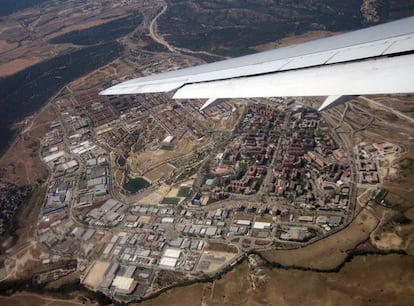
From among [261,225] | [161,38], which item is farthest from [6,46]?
[261,225]

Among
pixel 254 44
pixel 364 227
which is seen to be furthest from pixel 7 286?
pixel 254 44

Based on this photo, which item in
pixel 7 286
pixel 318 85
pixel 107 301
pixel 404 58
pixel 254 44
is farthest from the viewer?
pixel 254 44

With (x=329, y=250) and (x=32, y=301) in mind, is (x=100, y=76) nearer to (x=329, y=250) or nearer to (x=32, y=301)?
(x=32, y=301)

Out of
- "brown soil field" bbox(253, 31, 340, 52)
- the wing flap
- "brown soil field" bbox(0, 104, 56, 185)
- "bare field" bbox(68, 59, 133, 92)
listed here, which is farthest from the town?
"brown soil field" bbox(253, 31, 340, 52)

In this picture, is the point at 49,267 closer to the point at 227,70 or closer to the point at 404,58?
the point at 227,70

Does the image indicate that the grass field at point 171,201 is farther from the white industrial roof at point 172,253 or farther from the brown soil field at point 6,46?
the brown soil field at point 6,46
